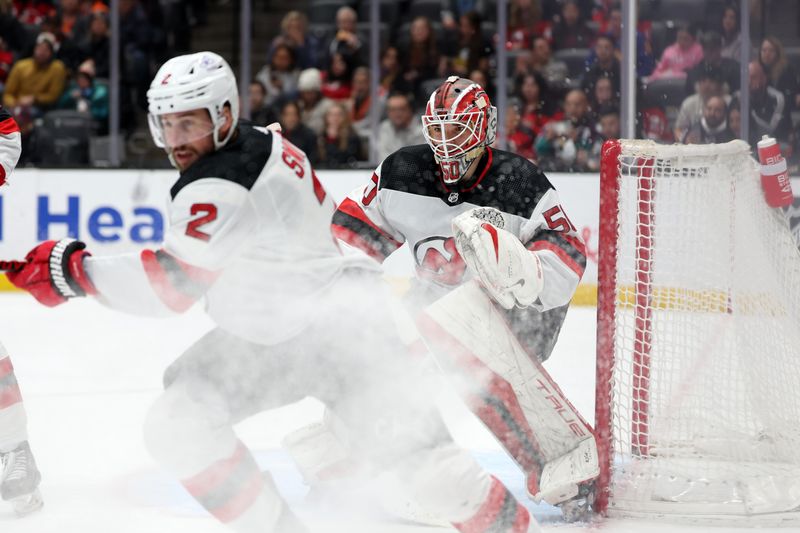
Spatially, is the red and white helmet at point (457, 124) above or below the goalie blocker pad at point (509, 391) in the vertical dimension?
above

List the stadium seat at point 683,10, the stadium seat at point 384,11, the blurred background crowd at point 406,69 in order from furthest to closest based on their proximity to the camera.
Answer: the stadium seat at point 384,11 → the stadium seat at point 683,10 → the blurred background crowd at point 406,69

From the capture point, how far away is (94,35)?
7.36 meters

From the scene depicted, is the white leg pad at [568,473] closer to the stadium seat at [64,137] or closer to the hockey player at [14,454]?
the hockey player at [14,454]

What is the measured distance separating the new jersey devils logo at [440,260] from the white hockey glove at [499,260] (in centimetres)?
35

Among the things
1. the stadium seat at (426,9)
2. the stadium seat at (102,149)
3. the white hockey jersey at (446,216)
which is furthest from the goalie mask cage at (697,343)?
the stadium seat at (426,9)

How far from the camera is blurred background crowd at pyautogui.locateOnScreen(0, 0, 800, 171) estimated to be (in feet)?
20.7

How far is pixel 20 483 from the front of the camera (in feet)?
9.53

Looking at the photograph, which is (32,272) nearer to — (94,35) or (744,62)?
(744,62)

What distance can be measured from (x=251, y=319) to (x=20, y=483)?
99cm

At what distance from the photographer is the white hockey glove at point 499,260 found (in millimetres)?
2646

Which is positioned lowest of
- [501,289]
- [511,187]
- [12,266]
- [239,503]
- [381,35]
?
[239,503]

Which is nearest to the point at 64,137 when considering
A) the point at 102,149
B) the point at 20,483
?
the point at 102,149

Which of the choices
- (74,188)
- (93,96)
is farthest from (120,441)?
(93,96)

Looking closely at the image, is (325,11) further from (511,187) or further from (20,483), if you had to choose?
(20,483)
